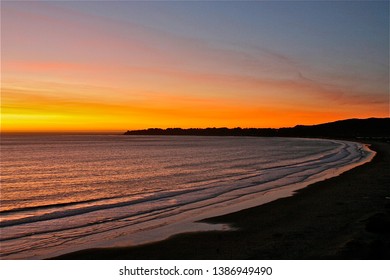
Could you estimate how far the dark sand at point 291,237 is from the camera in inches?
446

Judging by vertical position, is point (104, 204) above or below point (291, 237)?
below

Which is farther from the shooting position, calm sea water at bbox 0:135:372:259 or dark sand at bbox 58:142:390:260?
calm sea water at bbox 0:135:372:259

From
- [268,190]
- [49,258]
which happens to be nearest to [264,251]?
[49,258]

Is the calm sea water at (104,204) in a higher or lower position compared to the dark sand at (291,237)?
lower

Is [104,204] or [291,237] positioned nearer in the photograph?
[291,237]

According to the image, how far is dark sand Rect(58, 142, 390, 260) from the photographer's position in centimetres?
1132

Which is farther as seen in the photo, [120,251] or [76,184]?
[76,184]

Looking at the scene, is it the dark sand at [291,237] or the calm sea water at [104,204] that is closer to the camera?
the dark sand at [291,237]

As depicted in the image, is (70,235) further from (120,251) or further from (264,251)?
(264,251)

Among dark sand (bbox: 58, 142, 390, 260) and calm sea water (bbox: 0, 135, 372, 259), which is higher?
dark sand (bbox: 58, 142, 390, 260)

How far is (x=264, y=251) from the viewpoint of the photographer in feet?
37.6

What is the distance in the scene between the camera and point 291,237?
13078 mm
